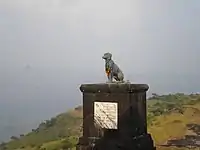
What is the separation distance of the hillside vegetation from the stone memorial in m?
3.05

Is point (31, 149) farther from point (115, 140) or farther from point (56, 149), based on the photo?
point (115, 140)

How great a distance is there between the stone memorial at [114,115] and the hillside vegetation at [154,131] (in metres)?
3.05

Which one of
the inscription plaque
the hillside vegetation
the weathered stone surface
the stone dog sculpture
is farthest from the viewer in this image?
the hillside vegetation

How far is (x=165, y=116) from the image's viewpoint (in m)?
16.7

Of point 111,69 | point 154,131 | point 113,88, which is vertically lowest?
point 154,131

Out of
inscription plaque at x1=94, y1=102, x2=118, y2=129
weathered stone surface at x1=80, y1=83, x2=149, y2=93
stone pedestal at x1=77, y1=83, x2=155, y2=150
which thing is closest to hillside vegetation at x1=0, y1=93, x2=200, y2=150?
stone pedestal at x1=77, y1=83, x2=155, y2=150

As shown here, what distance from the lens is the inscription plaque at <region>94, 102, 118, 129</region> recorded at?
8281 mm

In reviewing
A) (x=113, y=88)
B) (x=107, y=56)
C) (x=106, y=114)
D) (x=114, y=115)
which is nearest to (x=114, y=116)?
(x=114, y=115)

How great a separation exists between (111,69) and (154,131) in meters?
5.78

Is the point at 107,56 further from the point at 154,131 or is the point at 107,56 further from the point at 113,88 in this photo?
the point at 154,131

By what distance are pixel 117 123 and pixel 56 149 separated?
5.37 m

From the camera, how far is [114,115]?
8.28 metres

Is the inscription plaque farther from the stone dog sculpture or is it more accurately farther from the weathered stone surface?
the stone dog sculpture

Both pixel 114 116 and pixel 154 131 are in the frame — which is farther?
pixel 154 131
